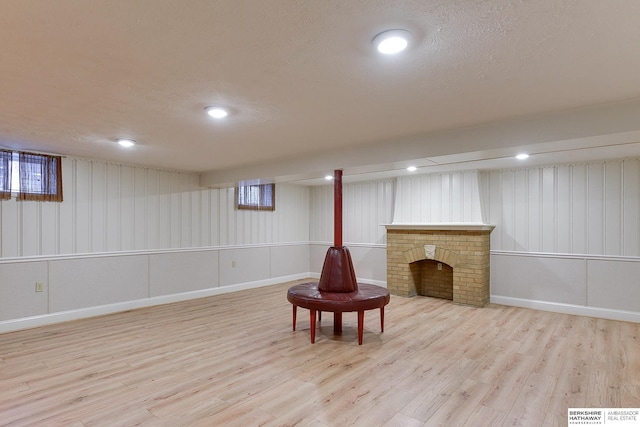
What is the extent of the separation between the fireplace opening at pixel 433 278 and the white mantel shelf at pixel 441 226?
2.31 ft

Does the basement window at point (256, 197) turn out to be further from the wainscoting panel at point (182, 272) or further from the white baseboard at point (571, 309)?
the white baseboard at point (571, 309)

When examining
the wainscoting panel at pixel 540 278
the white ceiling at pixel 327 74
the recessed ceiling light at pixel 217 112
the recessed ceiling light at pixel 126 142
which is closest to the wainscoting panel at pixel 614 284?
the wainscoting panel at pixel 540 278

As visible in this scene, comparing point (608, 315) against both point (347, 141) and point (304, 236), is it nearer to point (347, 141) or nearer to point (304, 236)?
point (347, 141)

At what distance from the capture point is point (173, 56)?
1.85 m

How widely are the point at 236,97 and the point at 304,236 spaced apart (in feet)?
19.7

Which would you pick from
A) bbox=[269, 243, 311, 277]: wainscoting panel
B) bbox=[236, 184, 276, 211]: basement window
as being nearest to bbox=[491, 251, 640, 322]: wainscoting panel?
bbox=[269, 243, 311, 277]: wainscoting panel

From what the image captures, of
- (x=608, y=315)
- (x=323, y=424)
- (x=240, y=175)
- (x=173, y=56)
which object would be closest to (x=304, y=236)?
(x=240, y=175)

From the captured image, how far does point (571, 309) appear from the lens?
509 cm

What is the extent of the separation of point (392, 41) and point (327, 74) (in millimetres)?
514

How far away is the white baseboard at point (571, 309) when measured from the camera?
15.4ft

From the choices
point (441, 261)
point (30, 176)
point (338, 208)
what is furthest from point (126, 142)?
point (441, 261)

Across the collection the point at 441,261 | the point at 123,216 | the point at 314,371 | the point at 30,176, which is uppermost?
the point at 30,176

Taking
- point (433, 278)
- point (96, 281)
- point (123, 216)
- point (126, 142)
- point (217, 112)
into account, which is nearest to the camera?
point (217, 112)

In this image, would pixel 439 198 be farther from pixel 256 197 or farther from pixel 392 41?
pixel 392 41
